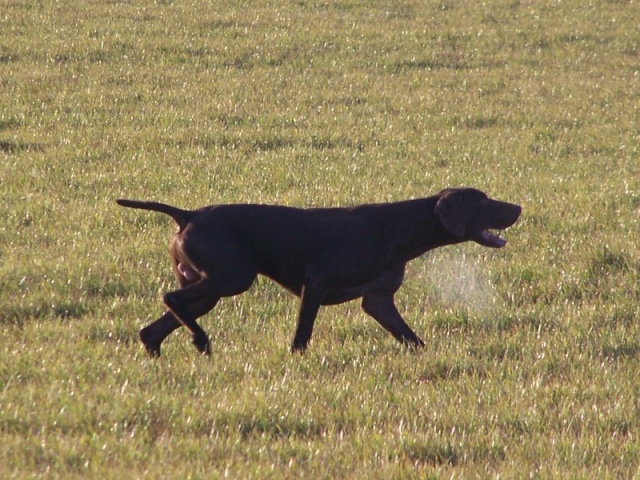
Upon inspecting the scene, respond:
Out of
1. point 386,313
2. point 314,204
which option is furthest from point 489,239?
point 314,204

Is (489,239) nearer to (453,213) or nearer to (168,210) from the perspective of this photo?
(453,213)

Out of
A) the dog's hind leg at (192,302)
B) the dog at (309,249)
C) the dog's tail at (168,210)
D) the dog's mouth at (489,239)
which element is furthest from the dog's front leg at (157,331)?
the dog's mouth at (489,239)

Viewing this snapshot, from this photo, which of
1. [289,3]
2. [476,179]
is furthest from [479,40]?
[476,179]

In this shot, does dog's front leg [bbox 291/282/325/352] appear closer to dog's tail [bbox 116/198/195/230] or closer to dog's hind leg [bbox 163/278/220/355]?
dog's hind leg [bbox 163/278/220/355]

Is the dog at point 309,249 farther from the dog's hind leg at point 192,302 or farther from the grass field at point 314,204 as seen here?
the grass field at point 314,204

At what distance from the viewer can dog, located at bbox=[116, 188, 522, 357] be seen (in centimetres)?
634

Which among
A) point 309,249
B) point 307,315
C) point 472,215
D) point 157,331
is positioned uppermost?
point 472,215

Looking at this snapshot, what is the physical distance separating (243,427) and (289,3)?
1982 cm

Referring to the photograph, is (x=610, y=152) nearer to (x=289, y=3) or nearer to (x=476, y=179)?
(x=476, y=179)

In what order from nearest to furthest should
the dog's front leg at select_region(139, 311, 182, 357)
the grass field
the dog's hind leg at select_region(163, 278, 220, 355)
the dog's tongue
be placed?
the grass field
the dog's hind leg at select_region(163, 278, 220, 355)
the dog's front leg at select_region(139, 311, 182, 357)
the dog's tongue

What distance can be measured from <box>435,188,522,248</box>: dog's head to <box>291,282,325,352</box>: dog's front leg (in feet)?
3.07

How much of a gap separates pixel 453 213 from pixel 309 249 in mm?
954

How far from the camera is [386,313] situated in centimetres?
686

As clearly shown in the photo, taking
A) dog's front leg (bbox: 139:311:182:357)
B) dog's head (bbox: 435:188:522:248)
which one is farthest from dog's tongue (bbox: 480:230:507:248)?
dog's front leg (bbox: 139:311:182:357)
